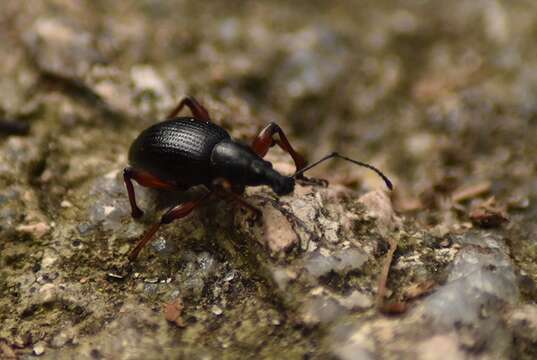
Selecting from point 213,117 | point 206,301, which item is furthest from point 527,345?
point 213,117

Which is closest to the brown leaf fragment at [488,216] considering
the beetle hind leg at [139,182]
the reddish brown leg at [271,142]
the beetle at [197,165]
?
the beetle at [197,165]

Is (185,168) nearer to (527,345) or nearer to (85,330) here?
(85,330)

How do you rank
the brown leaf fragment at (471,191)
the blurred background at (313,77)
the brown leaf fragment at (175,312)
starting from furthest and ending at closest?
the blurred background at (313,77) → the brown leaf fragment at (471,191) → the brown leaf fragment at (175,312)

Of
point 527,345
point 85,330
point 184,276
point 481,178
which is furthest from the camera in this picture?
point 481,178

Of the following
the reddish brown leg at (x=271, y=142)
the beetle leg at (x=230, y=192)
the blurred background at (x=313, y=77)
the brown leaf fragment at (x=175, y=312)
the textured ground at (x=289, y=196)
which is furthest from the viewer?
the blurred background at (x=313, y=77)

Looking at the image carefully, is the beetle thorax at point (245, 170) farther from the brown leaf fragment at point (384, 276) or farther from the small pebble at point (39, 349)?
the small pebble at point (39, 349)

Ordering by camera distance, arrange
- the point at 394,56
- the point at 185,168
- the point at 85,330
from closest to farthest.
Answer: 1. the point at 85,330
2. the point at 185,168
3. the point at 394,56
